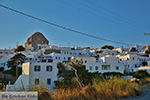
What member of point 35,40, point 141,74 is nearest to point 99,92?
point 141,74

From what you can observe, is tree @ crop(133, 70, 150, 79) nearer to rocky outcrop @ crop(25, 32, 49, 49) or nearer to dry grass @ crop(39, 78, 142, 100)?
dry grass @ crop(39, 78, 142, 100)

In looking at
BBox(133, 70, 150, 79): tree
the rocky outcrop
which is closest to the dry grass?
BBox(133, 70, 150, 79): tree

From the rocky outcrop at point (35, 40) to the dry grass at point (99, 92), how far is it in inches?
4456

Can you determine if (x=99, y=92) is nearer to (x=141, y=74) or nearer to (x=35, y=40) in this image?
(x=141, y=74)

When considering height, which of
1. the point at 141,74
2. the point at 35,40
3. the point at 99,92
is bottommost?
the point at 141,74

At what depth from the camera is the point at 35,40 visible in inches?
4875

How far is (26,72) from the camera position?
108 ft

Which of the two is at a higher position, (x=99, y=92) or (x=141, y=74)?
(x=99, y=92)

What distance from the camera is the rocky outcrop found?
12220cm

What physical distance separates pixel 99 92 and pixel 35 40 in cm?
11793

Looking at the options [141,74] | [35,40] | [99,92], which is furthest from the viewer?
[35,40]

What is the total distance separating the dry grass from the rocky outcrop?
113m

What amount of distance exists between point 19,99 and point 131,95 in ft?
23.8

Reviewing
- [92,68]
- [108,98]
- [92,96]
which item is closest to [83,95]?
[92,96]
